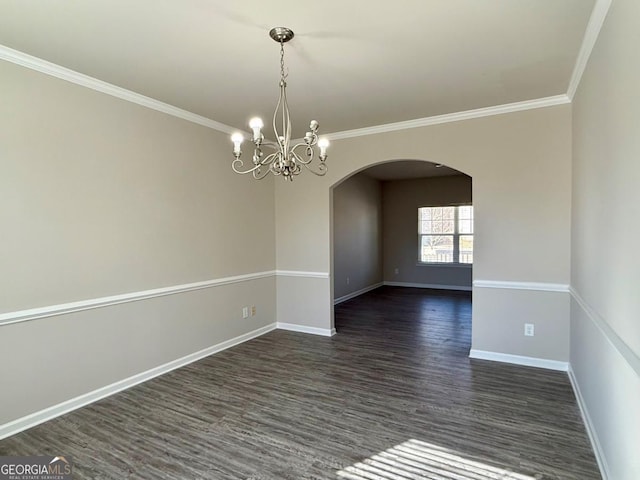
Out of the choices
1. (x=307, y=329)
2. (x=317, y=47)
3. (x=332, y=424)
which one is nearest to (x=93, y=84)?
(x=317, y=47)

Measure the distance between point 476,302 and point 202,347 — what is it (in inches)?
121

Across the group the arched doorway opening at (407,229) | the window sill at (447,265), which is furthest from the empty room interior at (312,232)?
the window sill at (447,265)

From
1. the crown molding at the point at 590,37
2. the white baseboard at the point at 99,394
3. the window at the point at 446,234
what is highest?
the crown molding at the point at 590,37

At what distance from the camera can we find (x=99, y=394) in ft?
9.98

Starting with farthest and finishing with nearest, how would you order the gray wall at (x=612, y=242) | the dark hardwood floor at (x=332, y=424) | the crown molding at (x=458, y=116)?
1. the crown molding at (x=458, y=116)
2. the dark hardwood floor at (x=332, y=424)
3. the gray wall at (x=612, y=242)

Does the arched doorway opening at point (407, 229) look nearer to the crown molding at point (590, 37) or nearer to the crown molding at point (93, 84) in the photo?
the crown molding at point (93, 84)

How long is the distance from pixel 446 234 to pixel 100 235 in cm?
755

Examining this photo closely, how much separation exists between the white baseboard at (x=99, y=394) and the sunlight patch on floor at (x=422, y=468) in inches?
85.9

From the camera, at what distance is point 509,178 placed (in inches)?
148

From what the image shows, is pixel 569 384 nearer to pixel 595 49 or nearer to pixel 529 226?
pixel 529 226

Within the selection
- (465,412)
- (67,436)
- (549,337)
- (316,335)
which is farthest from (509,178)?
(67,436)

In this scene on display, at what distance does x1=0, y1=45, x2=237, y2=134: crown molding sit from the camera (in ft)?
8.37

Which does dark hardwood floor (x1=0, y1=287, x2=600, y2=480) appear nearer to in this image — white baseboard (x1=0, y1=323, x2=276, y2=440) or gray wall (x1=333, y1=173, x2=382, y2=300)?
white baseboard (x1=0, y1=323, x2=276, y2=440)

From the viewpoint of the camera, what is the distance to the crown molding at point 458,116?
352 centimetres
